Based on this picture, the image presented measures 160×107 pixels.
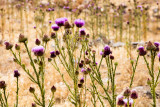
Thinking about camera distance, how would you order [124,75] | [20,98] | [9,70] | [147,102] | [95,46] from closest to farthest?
[147,102] < [20,98] < [124,75] < [9,70] < [95,46]

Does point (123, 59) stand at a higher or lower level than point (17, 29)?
lower

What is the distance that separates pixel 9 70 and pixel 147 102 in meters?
2.56

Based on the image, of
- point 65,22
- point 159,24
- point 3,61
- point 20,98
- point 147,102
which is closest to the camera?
point 159,24

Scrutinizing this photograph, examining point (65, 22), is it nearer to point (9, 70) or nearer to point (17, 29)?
point (9, 70)

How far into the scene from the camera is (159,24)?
654 millimetres

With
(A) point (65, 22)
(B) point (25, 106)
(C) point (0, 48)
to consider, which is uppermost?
(A) point (65, 22)

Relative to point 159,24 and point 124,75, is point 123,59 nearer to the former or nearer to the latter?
point 124,75

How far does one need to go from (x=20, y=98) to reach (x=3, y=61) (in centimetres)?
168

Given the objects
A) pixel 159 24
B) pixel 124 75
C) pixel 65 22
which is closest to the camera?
pixel 159 24

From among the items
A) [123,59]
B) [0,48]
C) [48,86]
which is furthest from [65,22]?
[0,48]

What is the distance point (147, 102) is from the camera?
91.3 inches

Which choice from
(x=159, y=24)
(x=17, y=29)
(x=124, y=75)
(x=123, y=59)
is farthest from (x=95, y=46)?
(x=159, y=24)

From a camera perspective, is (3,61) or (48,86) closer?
(48,86)

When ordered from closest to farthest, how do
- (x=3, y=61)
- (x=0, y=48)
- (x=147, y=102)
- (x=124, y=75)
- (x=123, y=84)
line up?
(x=147, y=102)
(x=123, y=84)
(x=124, y=75)
(x=3, y=61)
(x=0, y=48)
